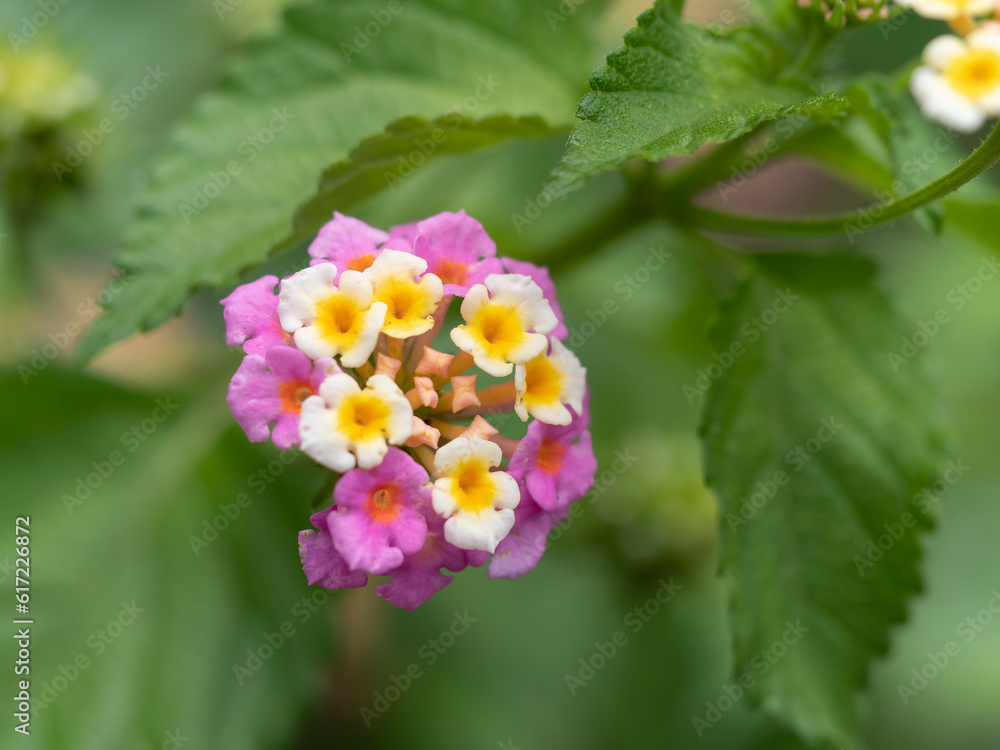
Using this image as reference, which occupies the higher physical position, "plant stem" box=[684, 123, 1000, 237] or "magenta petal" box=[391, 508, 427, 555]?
"plant stem" box=[684, 123, 1000, 237]

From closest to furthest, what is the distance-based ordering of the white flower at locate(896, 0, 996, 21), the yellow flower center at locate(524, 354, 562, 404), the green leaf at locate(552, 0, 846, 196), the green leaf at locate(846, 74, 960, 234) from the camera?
the green leaf at locate(552, 0, 846, 196) → the yellow flower center at locate(524, 354, 562, 404) → the green leaf at locate(846, 74, 960, 234) → the white flower at locate(896, 0, 996, 21)

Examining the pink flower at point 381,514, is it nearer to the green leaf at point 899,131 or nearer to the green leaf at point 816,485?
the green leaf at point 816,485

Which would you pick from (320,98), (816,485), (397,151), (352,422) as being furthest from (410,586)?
(320,98)

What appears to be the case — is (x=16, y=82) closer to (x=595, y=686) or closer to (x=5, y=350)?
(x=5, y=350)

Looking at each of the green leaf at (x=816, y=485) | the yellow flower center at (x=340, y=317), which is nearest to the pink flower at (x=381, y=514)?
the yellow flower center at (x=340, y=317)

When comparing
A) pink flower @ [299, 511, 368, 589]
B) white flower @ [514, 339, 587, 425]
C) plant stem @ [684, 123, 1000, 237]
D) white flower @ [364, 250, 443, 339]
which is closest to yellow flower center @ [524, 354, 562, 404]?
white flower @ [514, 339, 587, 425]

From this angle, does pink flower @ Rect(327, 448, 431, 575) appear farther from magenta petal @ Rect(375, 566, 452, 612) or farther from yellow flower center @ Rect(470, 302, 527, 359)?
yellow flower center @ Rect(470, 302, 527, 359)

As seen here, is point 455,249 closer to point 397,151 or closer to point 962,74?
point 397,151
